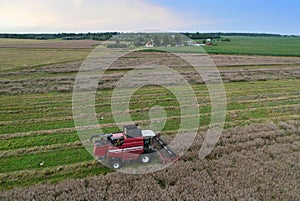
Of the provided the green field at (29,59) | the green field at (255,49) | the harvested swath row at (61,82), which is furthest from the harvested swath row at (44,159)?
the green field at (255,49)

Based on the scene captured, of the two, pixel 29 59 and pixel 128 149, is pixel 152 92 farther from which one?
pixel 29 59

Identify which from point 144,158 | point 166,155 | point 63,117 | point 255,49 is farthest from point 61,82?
point 255,49

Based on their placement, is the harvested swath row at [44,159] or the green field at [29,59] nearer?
the harvested swath row at [44,159]

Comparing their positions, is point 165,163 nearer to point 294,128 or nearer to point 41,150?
point 41,150

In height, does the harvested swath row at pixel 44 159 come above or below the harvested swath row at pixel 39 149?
below

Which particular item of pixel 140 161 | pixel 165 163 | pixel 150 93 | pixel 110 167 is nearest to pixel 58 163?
pixel 110 167

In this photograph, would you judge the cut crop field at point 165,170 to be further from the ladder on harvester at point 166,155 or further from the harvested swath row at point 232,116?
the ladder on harvester at point 166,155

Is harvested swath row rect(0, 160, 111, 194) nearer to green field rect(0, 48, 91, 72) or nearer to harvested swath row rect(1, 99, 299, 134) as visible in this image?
harvested swath row rect(1, 99, 299, 134)
